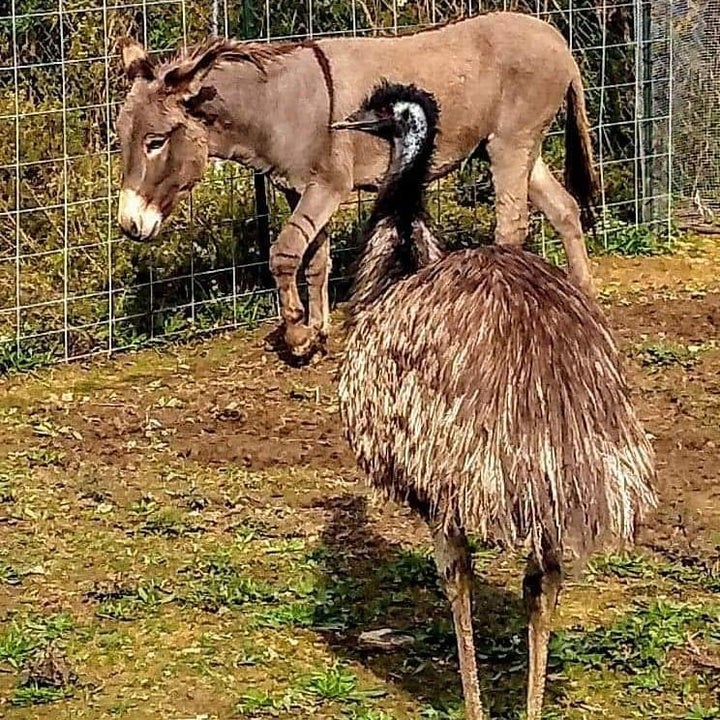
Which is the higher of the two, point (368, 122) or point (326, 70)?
point (326, 70)

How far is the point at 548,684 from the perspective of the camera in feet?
14.4

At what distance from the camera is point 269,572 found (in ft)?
17.1

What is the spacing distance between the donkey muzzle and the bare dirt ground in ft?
2.23

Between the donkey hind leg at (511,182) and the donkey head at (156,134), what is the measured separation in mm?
1524

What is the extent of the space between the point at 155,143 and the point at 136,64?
1.11 feet

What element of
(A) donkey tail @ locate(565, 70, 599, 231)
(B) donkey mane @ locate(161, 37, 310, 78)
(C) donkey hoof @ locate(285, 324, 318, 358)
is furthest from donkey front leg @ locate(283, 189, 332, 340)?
(A) donkey tail @ locate(565, 70, 599, 231)

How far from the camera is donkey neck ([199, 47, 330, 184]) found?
7.29 metres

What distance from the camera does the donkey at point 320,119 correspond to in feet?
23.3

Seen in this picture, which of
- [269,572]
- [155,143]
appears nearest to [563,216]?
[155,143]

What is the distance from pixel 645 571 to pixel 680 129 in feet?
17.4

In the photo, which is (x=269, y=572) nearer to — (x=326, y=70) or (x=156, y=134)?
(x=156, y=134)

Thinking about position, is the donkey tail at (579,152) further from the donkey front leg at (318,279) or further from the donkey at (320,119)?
the donkey front leg at (318,279)

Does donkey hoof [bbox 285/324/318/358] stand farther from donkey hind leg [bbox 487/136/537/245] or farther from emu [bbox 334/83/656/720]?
Answer: emu [bbox 334/83/656/720]

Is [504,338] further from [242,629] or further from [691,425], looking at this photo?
[691,425]
